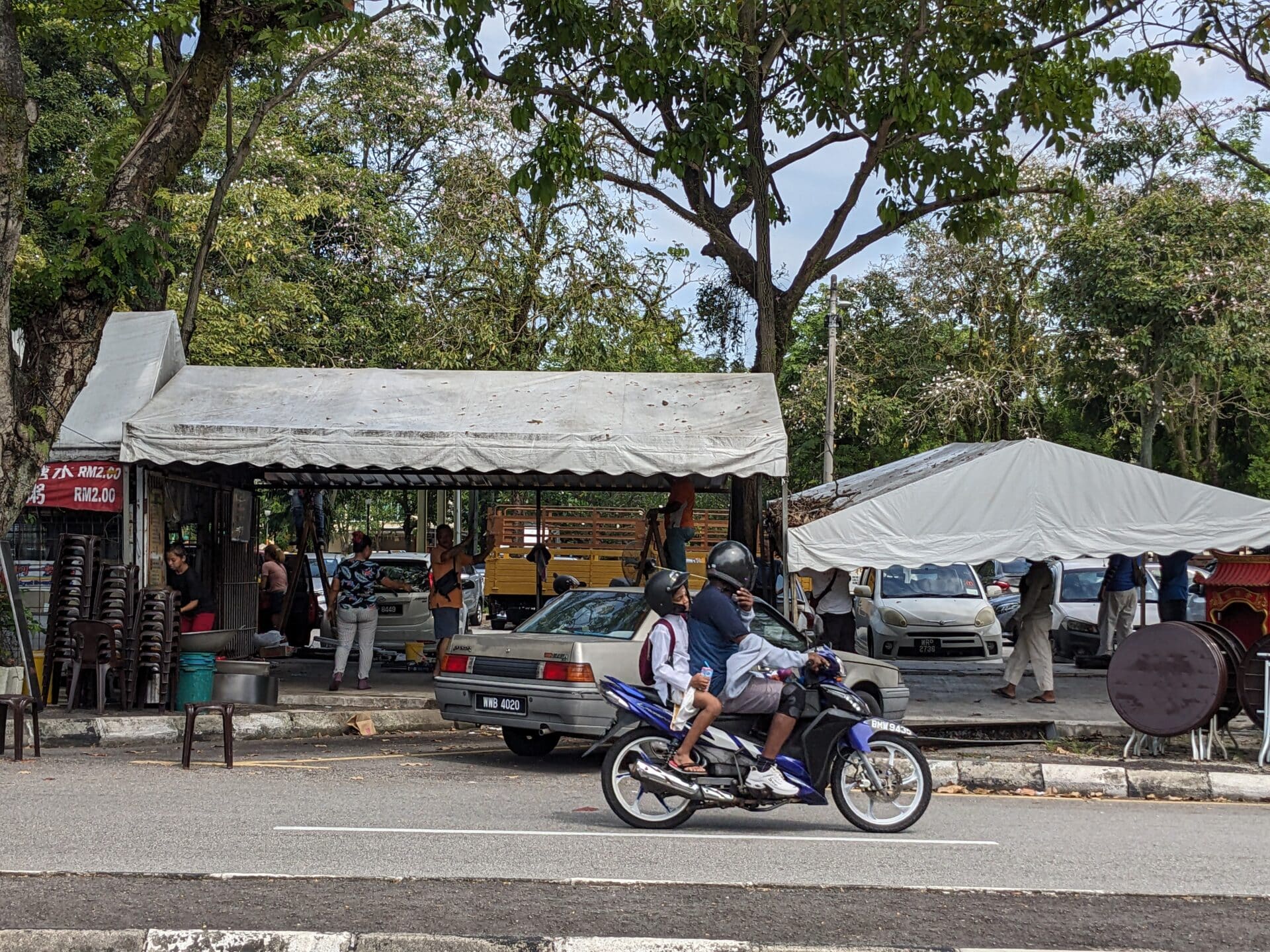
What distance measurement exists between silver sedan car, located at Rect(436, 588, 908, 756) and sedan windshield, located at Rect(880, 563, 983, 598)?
10477 mm

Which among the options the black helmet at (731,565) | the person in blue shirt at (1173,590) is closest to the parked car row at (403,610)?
the person in blue shirt at (1173,590)

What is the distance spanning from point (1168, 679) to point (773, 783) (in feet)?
16.4

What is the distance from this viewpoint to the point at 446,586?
1513cm

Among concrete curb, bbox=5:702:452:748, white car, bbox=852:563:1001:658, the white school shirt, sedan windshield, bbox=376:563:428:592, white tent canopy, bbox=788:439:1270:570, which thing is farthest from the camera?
sedan windshield, bbox=376:563:428:592

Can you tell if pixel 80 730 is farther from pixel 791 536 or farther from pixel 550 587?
pixel 550 587

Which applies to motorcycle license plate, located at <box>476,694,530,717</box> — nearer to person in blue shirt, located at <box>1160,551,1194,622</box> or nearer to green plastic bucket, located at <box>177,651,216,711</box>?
green plastic bucket, located at <box>177,651,216,711</box>

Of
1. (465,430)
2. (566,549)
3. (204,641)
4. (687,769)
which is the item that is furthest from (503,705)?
(566,549)

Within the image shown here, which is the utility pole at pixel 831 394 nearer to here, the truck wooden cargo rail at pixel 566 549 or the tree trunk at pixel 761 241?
the truck wooden cargo rail at pixel 566 549

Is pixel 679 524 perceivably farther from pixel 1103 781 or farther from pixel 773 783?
pixel 773 783

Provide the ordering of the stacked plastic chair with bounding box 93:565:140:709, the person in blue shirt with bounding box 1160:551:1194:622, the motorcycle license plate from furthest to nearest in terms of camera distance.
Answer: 1. the person in blue shirt with bounding box 1160:551:1194:622
2. the stacked plastic chair with bounding box 93:565:140:709
3. the motorcycle license plate

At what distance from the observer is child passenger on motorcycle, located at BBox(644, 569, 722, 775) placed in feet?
26.2

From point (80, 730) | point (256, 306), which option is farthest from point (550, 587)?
point (80, 730)

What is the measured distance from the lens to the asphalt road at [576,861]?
18.2ft

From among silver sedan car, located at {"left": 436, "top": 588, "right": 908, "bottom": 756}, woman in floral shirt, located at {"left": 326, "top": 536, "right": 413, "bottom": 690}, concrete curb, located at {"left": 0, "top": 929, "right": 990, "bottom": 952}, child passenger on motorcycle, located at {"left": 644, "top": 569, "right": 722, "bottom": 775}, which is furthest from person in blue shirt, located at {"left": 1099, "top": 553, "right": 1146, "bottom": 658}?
concrete curb, located at {"left": 0, "top": 929, "right": 990, "bottom": 952}
